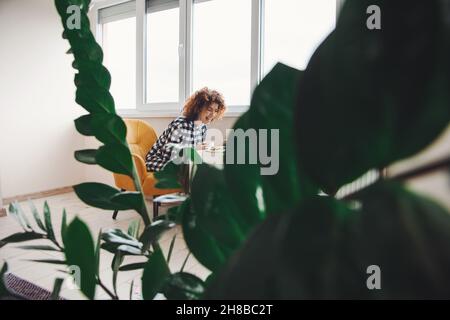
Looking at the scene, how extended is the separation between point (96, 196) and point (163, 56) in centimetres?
418

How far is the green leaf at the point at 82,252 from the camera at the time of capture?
24cm

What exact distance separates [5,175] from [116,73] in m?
2.09

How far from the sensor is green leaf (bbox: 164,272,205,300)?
271 mm

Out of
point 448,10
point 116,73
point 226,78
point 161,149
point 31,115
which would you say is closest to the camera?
point 448,10

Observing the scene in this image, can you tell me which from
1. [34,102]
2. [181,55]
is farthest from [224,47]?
[34,102]

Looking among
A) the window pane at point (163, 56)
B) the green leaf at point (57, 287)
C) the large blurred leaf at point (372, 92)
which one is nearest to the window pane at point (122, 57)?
the window pane at point (163, 56)

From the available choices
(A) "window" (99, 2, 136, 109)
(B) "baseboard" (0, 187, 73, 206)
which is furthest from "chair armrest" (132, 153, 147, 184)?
(B) "baseboard" (0, 187, 73, 206)

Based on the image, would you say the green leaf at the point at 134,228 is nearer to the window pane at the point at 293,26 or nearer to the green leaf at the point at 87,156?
the green leaf at the point at 87,156

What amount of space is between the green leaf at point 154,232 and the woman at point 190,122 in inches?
100

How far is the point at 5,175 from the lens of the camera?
384cm

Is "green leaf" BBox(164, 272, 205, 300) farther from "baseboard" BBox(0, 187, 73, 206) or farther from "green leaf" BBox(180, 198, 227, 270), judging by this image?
"baseboard" BBox(0, 187, 73, 206)

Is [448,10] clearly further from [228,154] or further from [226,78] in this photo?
[226,78]

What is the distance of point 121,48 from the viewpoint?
15.1 ft
